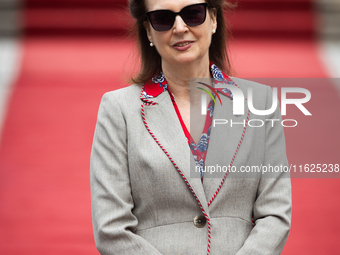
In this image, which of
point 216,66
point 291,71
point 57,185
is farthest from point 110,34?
point 216,66

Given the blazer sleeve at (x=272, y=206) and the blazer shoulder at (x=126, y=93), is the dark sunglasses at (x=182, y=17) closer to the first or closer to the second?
the blazer shoulder at (x=126, y=93)

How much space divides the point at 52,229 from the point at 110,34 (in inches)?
147

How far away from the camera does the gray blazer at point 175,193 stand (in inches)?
49.3

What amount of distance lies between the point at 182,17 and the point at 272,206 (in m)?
0.56

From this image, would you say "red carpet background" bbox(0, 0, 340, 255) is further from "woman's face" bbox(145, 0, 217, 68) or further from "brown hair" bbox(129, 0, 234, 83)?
"woman's face" bbox(145, 0, 217, 68)

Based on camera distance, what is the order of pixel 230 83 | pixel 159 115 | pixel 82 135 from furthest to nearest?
pixel 82 135 < pixel 230 83 < pixel 159 115

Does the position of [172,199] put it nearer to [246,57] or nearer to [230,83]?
[230,83]

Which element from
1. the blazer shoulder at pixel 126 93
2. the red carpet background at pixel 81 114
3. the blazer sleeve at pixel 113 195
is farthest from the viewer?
the red carpet background at pixel 81 114

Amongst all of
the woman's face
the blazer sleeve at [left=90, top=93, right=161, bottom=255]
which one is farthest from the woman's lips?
the blazer sleeve at [left=90, top=93, right=161, bottom=255]

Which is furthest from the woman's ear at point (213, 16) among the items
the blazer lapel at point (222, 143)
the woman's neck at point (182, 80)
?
the blazer lapel at point (222, 143)

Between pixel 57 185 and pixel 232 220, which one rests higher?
pixel 232 220

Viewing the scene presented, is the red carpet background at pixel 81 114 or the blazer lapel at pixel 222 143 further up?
the blazer lapel at pixel 222 143

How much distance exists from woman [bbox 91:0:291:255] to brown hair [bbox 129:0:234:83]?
26 mm

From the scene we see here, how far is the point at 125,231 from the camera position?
123cm
